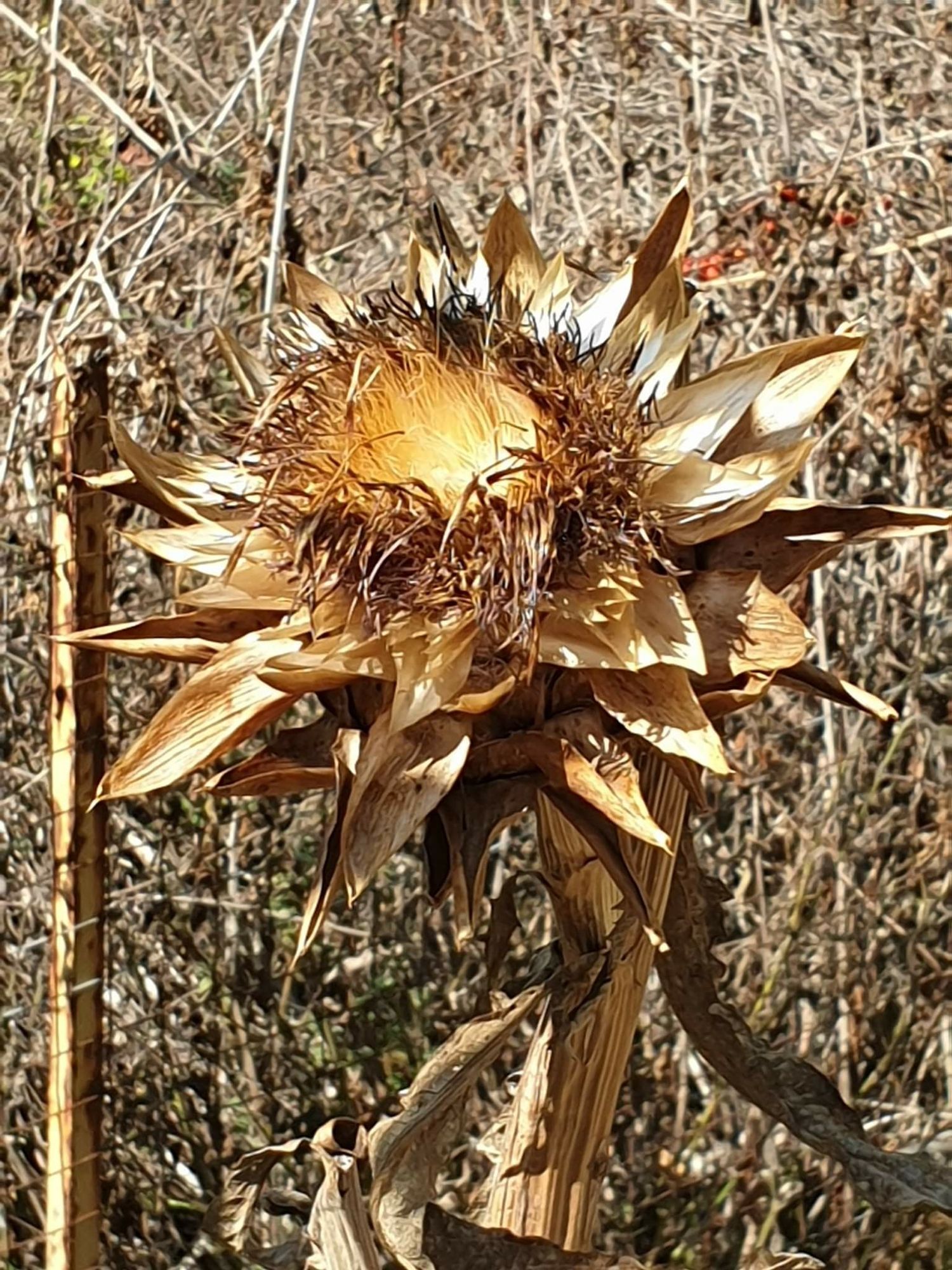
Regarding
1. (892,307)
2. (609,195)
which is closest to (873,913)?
(892,307)

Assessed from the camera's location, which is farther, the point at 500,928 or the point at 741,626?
the point at 500,928

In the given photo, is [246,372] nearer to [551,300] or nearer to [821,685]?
[551,300]

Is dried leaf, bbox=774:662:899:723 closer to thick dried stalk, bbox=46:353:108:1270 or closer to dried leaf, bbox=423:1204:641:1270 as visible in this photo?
dried leaf, bbox=423:1204:641:1270

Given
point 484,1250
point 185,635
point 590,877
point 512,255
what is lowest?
point 484,1250

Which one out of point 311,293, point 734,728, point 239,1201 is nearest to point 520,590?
point 311,293

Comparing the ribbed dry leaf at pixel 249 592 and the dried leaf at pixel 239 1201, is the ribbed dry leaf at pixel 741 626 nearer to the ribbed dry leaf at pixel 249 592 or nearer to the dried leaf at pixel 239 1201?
the ribbed dry leaf at pixel 249 592

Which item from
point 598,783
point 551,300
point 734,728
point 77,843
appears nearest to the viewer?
point 598,783

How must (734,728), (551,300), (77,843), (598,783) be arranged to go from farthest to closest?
(734,728) → (77,843) → (551,300) → (598,783)
